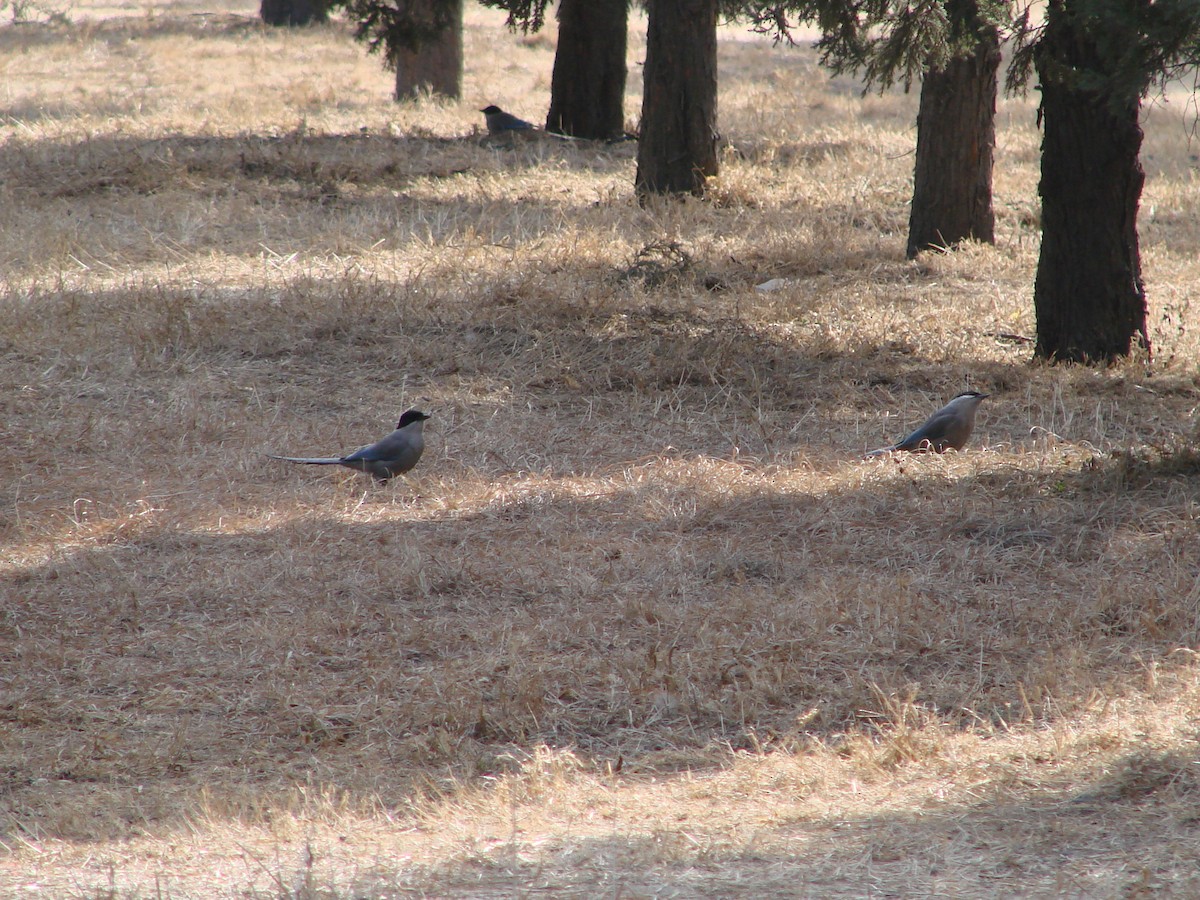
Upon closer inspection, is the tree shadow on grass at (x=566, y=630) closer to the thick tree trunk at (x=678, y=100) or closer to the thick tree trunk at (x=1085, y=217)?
the thick tree trunk at (x=1085, y=217)

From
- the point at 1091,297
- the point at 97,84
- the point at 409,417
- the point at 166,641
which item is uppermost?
the point at 97,84

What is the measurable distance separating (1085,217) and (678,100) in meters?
5.78

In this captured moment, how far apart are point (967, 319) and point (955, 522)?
150 inches

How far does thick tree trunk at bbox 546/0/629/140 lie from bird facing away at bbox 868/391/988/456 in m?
10.6

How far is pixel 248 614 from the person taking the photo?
519 cm

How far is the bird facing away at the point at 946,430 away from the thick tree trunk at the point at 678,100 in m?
6.68

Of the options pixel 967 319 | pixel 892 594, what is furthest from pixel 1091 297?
pixel 892 594

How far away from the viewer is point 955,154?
11.0 meters

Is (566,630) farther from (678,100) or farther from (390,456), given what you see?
(678,100)

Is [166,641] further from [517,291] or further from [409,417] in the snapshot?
[517,291]

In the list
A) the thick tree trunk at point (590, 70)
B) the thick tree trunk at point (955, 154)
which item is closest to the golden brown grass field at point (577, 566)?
the thick tree trunk at point (955, 154)

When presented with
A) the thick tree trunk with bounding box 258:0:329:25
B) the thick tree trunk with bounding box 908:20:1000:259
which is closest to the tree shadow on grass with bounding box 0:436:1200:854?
the thick tree trunk with bounding box 908:20:1000:259

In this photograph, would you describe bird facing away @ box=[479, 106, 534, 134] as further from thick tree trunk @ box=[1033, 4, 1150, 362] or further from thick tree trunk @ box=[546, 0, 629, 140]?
thick tree trunk @ box=[1033, 4, 1150, 362]

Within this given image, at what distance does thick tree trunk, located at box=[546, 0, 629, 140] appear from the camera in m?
16.1
